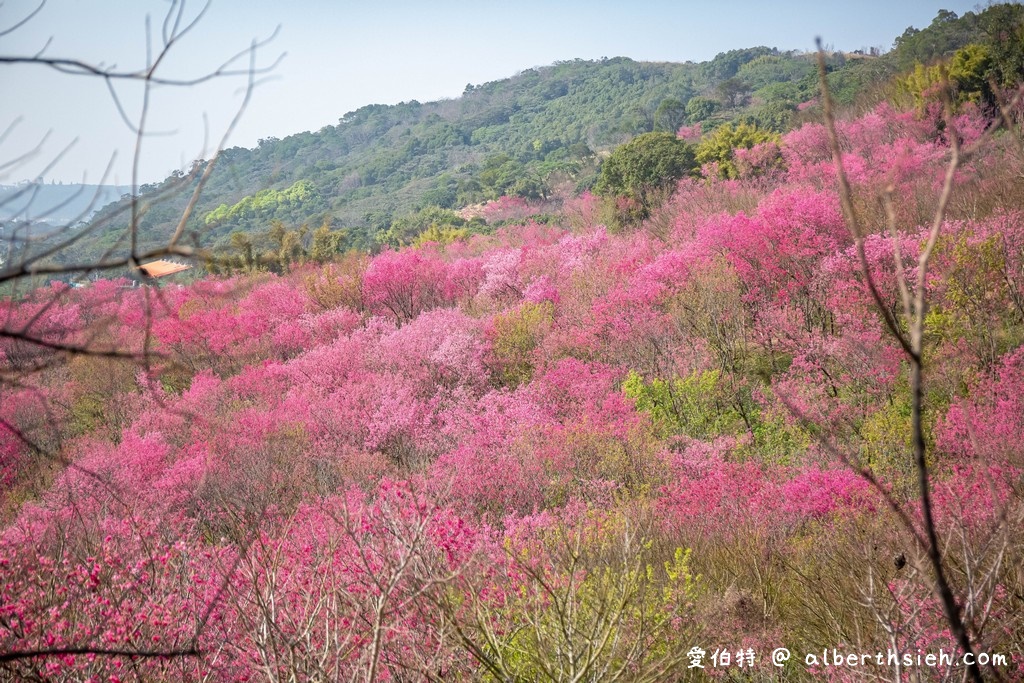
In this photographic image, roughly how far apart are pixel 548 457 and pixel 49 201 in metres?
7.44

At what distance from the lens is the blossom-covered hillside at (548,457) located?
3.79 m

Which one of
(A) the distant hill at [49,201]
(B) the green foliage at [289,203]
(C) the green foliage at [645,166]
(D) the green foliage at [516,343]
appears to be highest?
(B) the green foliage at [289,203]

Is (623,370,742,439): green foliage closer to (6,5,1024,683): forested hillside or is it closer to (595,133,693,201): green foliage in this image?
(6,5,1024,683): forested hillside

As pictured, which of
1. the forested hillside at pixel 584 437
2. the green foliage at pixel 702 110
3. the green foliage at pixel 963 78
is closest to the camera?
the forested hillside at pixel 584 437

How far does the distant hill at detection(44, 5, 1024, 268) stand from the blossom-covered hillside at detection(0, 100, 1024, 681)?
10677 mm

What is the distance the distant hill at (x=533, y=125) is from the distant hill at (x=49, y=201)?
2174cm

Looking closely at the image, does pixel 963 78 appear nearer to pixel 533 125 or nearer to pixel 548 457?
pixel 548 457

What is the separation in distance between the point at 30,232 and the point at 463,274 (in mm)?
17670

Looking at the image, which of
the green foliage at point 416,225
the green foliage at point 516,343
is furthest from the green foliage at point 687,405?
the green foliage at point 416,225

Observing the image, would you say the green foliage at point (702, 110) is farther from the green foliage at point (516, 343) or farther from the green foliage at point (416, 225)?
the green foliage at point (516, 343)

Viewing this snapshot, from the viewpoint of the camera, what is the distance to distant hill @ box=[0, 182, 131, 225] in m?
1.85

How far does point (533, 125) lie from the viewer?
66875 mm

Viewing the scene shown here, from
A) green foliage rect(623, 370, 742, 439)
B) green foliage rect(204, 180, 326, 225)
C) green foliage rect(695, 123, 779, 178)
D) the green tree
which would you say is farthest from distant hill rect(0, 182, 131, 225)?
the green tree

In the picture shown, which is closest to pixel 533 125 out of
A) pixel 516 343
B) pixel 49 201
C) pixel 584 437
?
pixel 516 343
